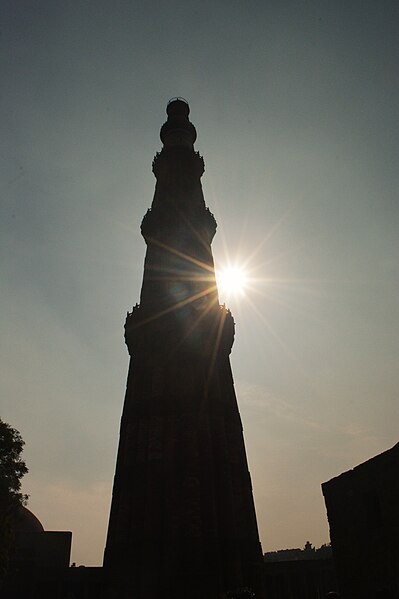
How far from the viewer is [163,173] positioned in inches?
1164

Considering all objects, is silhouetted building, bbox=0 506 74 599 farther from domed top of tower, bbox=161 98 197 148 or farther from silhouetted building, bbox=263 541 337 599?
domed top of tower, bbox=161 98 197 148

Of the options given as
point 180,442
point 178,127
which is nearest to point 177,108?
point 178,127

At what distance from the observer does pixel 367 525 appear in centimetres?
1100

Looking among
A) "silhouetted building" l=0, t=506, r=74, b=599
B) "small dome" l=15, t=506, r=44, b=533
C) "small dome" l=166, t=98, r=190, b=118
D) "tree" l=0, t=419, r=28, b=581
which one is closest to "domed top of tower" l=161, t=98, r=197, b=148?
"small dome" l=166, t=98, r=190, b=118

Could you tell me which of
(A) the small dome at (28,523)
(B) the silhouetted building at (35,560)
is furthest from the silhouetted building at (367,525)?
(A) the small dome at (28,523)

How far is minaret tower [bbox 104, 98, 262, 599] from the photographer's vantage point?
51.4ft

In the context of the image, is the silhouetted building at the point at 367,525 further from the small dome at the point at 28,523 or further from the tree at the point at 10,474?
the small dome at the point at 28,523

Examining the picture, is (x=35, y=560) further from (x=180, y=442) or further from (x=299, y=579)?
(x=180, y=442)

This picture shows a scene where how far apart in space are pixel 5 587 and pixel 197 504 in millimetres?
12889

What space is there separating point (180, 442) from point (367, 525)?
9.10 metres

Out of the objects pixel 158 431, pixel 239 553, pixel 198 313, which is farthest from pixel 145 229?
pixel 239 553

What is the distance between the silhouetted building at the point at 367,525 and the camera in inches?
401

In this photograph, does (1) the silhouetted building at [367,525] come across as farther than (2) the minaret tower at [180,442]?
No

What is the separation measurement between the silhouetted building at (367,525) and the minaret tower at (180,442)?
5.65m
